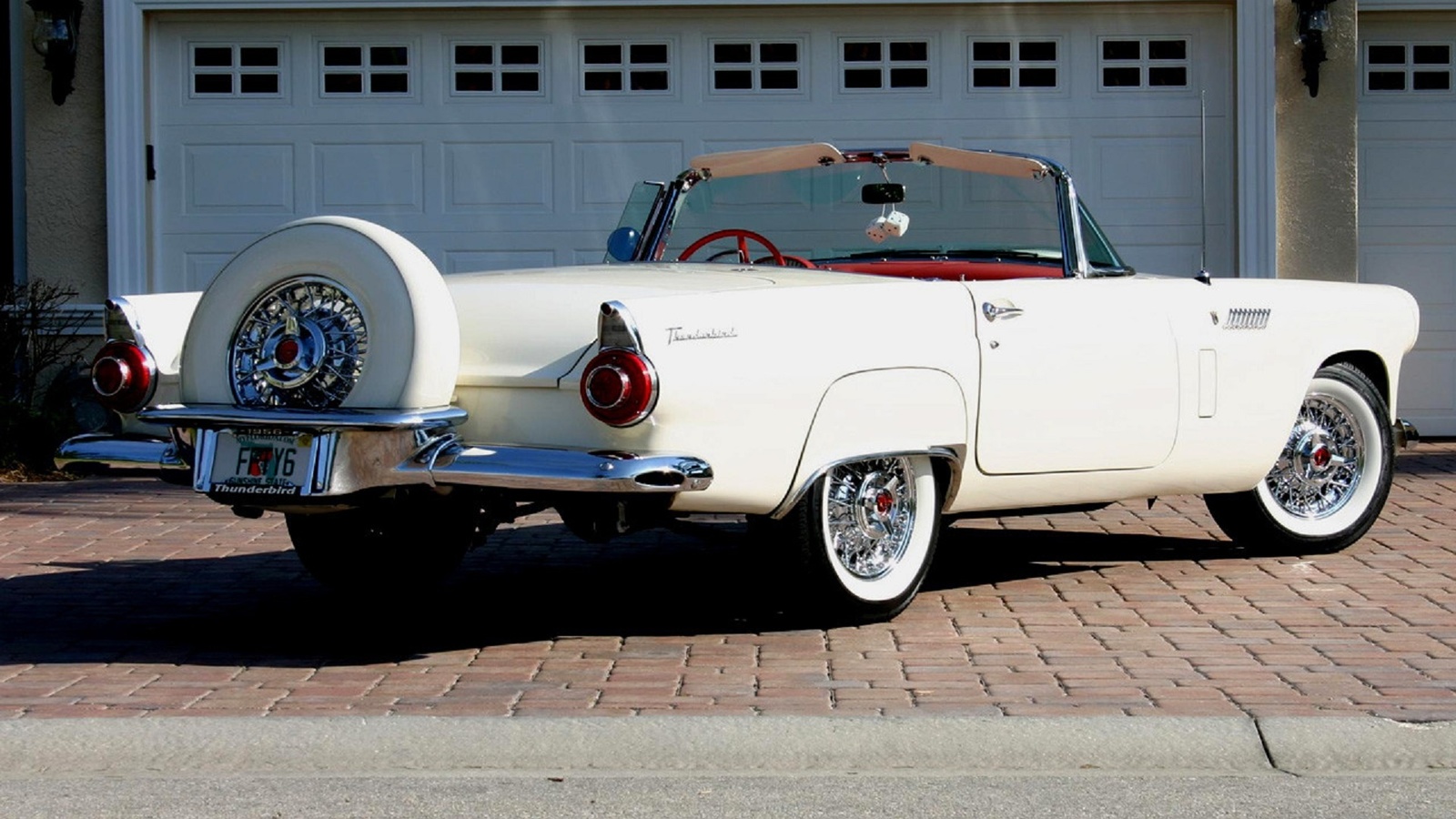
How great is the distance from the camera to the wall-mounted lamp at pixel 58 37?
11594 millimetres

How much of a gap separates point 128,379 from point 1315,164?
7.98m

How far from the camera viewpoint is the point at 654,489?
17.0ft

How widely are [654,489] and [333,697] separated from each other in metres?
0.96

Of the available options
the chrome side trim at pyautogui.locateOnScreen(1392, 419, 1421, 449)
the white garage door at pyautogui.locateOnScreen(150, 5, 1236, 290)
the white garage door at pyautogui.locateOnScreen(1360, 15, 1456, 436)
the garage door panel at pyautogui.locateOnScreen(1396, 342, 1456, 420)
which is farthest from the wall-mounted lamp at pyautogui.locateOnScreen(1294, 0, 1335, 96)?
the chrome side trim at pyautogui.locateOnScreen(1392, 419, 1421, 449)

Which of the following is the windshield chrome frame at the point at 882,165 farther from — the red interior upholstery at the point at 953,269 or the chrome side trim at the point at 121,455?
the chrome side trim at the point at 121,455

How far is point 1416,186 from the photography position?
39.9 ft

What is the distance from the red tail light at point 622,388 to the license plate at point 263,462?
768mm

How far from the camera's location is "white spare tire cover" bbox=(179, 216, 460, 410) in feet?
17.5

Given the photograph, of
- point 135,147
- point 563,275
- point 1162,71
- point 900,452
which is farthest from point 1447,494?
point 135,147

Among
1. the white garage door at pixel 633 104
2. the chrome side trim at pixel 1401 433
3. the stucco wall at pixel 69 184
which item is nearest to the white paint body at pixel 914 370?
the chrome side trim at pixel 1401 433

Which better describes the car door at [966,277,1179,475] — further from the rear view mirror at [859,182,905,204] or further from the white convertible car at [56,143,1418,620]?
the rear view mirror at [859,182,905,204]

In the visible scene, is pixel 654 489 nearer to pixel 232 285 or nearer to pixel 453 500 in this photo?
pixel 453 500

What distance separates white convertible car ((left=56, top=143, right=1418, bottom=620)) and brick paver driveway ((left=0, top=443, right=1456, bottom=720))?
0.30 metres

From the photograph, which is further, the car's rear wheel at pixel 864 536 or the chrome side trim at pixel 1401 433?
the chrome side trim at pixel 1401 433
